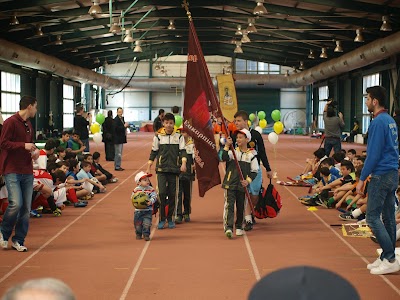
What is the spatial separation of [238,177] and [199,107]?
1157 mm

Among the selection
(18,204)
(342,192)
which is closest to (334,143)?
(342,192)

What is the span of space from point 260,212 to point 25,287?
9073mm

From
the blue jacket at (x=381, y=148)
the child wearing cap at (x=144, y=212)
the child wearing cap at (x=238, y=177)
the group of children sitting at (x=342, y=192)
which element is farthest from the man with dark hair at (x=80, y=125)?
the blue jacket at (x=381, y=148)

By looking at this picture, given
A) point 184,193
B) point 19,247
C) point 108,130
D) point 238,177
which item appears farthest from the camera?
point 108,130

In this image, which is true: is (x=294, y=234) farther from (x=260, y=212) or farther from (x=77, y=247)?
(x=77, y=247)

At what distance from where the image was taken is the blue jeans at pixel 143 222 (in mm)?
9766

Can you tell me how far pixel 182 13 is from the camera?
32.8 metres

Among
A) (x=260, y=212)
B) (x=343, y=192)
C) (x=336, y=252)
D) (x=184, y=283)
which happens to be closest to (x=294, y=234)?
(x=260, y=212)

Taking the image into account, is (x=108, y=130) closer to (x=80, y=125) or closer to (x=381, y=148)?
(x=80, y=125)

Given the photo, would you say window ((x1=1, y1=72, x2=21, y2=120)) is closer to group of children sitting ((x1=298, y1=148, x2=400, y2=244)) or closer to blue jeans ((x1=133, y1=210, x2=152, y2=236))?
group of children sitting ((x1=298, y1=148, x2=400, y2=244))

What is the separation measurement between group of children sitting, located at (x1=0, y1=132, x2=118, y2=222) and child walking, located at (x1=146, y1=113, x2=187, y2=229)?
2154 mm

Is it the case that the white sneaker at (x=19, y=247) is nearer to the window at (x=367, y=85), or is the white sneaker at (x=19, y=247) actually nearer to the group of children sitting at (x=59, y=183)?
the group of children sitting at (x=59, y=183)

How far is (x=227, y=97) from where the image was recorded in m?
17.8

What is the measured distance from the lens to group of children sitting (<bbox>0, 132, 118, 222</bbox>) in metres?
11.9
